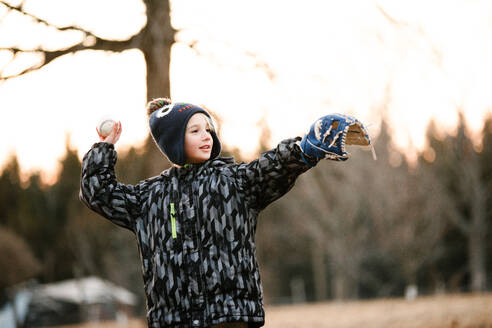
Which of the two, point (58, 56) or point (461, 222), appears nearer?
point (58, 56)

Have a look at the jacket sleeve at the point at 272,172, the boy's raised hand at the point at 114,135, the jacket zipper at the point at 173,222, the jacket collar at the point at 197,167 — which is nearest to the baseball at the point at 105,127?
the boy's raised hand at the point at 114,135

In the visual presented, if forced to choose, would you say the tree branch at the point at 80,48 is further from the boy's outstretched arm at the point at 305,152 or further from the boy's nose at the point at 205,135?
the boy's outstretched arm at the point at 305,152

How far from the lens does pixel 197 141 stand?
2342 mm

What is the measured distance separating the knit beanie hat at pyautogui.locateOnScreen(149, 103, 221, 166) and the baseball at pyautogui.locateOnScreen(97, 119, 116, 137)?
0.54ft

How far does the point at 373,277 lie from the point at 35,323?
16729mm

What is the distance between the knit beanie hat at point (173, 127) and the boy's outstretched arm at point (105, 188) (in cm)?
20

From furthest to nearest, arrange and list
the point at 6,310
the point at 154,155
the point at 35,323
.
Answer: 1. the point at 35,323
2. the point at 6,310
3. the point at 154,155

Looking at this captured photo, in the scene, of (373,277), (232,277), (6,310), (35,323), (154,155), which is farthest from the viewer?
(35,323)

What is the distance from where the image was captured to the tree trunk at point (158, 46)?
4578 mm

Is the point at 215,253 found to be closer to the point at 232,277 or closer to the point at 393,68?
the point at 232,277

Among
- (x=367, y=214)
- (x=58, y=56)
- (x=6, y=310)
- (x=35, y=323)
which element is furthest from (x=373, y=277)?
(x=58, y=56)

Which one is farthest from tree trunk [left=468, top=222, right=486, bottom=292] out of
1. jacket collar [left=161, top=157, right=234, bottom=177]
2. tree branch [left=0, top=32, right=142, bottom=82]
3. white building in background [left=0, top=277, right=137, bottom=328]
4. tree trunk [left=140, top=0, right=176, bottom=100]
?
jacket collar [left=161, top=157, right=234, bottom=177]

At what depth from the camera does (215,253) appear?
218cm

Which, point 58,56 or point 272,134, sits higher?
point 58,56
